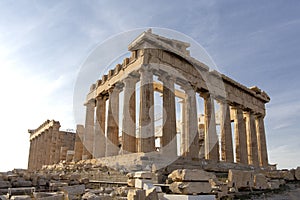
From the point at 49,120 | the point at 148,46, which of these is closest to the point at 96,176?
the point at 148,46

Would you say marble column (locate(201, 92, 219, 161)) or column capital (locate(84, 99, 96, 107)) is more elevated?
column capital (locate(84, 99, 96, 107))

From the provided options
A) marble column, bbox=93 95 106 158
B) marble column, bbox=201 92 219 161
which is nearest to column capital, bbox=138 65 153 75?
marble column, bbox=201 92 219 161

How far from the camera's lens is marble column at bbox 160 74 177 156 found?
18.2 m

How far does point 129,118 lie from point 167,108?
282 cm

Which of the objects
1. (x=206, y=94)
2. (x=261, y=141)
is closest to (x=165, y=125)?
(x=206, y=94)

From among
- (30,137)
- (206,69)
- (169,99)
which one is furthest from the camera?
(30,137)

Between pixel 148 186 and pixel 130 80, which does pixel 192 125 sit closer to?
pixel 130 80

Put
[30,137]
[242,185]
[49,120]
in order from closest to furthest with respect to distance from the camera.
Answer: [242,185]
[49,120]
[30,137]

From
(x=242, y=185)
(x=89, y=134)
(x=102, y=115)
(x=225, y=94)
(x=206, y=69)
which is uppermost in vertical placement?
(x=206, y=69)

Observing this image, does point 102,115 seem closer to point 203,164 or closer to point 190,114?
point 190,114

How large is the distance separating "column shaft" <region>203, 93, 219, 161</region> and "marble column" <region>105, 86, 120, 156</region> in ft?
23.7

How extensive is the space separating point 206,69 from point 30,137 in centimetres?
3573

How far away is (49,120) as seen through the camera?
36.9 metres

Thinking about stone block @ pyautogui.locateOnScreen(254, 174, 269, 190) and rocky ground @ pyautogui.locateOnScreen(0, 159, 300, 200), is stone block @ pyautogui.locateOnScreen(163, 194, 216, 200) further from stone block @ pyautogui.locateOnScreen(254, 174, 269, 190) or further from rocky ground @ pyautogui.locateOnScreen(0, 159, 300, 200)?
stone block @ pyautogui.locateOnScreen(254, 174, 269, 190)
